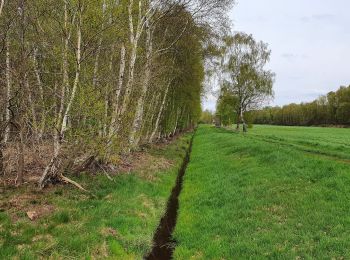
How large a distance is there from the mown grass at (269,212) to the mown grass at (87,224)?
1.40 metres

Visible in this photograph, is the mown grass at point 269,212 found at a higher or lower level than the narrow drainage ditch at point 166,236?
higher

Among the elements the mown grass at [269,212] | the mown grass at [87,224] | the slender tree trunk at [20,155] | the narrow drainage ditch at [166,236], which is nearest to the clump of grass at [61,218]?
the mown grass at [87,224]

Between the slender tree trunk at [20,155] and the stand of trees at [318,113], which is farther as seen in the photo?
the stand of trees at [318,113]

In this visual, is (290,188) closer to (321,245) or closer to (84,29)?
(321,245)

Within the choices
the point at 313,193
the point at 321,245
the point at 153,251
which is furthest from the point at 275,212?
the point at 153,251

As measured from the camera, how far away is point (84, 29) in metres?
15.3

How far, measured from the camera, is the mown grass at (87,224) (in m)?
9.95

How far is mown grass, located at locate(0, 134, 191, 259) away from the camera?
32.6 feet

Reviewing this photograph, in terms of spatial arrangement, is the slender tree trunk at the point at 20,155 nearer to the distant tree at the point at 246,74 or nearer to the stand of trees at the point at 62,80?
the stand of trees at the point at 62,80

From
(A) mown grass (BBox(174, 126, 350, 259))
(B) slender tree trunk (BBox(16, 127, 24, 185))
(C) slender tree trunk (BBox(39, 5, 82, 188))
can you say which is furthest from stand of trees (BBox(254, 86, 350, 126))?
(B) slender tree trunk (BBox(16, 127, 24, 185))

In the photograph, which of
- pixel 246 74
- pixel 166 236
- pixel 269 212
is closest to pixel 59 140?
pixel 166 236

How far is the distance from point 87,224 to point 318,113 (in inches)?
4952

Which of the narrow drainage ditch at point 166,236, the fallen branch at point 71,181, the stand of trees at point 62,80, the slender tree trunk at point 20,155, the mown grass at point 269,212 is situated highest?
the stand of trees at point 62,80

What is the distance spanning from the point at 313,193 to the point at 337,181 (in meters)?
1.36
